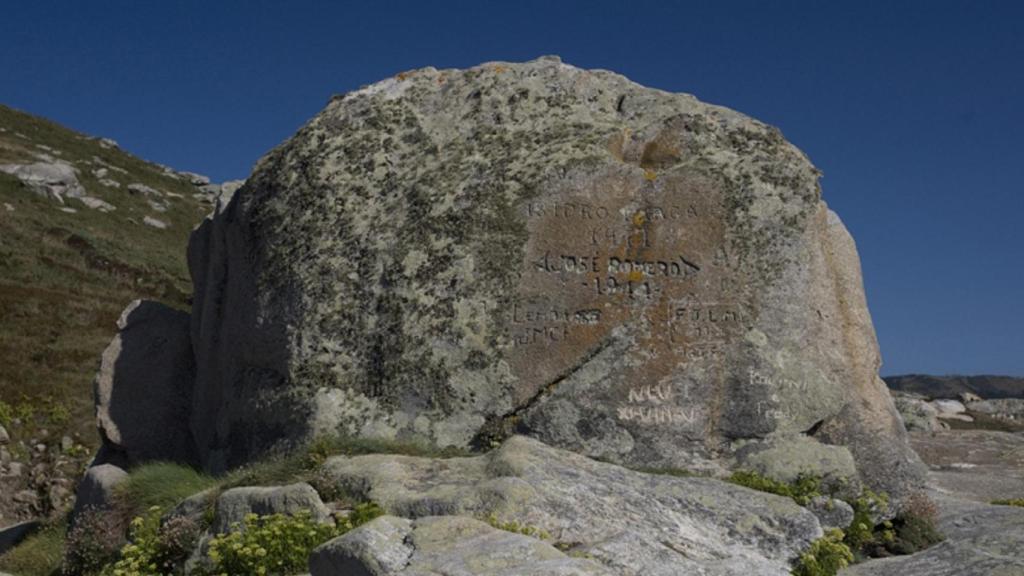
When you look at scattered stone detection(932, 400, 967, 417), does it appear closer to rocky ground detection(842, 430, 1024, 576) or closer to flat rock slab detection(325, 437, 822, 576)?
rocky ground detection(842, 430, 1024, 576)

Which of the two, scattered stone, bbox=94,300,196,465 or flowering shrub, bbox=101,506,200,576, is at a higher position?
scattered stone, bbox=94,300,196,465

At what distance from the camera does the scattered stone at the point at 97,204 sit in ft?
225

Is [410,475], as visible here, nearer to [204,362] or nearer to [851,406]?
[851,406]

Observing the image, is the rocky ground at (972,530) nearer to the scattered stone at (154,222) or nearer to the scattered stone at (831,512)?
the scattered stone at (831,512)

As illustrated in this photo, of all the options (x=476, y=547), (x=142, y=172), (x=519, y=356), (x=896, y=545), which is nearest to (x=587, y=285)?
(x=519, y=356)

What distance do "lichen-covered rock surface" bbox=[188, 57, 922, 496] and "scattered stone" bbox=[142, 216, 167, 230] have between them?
60.0 m

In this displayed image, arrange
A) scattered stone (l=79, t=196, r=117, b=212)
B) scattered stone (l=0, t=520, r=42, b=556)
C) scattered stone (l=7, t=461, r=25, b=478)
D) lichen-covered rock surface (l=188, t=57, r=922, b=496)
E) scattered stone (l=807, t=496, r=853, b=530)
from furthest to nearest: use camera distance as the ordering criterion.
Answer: scattered stone (l=79, t=196, r=117, b=212), scattered stone (l=7, t=461, r=25, b=478), scattered stone (l=0, t=520, r=42, b=556), lichen-covered rock surface (l=188, t=57, r=922, b=496), scattered stone (l=807, t=496, r=853, b=530)

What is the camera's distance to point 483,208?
43.8ft

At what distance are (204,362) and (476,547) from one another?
9.62 meters

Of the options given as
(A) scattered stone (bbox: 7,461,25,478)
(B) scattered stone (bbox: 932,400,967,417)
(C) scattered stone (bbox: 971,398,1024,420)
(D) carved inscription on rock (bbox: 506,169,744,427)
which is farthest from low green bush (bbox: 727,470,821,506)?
(C) scattered stone (bbox: 971,398,1024,420)

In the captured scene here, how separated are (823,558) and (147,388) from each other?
11.1m

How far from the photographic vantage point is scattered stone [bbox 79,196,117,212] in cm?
6856

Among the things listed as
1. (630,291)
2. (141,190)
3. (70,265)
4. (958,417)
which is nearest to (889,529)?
(630,291)

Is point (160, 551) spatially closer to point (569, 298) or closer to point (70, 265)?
point (569, 298)
